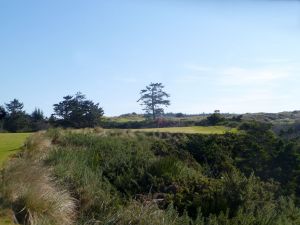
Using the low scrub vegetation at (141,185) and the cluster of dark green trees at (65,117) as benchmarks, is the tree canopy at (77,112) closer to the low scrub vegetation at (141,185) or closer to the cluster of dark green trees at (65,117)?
the cluster of dark green trees at (65,117)

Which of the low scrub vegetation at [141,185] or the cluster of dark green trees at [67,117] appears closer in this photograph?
the low scrub vegetation at [141,185]

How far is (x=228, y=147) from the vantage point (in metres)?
29.1

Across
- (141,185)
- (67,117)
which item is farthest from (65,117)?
(141,185)

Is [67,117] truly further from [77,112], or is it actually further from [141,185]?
[141,185]

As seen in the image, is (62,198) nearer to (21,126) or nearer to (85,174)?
(85,174)

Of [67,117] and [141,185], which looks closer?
[141,185]

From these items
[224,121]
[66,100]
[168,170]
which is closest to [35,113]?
[66,100]

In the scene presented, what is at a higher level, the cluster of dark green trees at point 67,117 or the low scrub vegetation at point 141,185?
the cluster of dark green trees at point 67,117

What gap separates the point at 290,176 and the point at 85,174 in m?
14.7

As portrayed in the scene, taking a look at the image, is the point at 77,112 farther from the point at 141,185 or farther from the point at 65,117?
the point at 141,185

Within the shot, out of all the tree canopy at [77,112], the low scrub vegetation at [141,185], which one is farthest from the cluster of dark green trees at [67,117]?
the low scrub vegetation at [141,185]

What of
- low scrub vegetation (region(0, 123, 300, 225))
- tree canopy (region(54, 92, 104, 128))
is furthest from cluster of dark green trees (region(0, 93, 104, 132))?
low scrub vegetation (region(0, 123, 300, 225))

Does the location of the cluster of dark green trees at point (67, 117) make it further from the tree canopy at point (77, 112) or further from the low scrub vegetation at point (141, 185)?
the low scrub vegetation at point (141, 185)

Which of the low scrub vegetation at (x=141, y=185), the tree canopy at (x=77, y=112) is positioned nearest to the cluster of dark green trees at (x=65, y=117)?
the tree canopy at (x=77, y=112)
